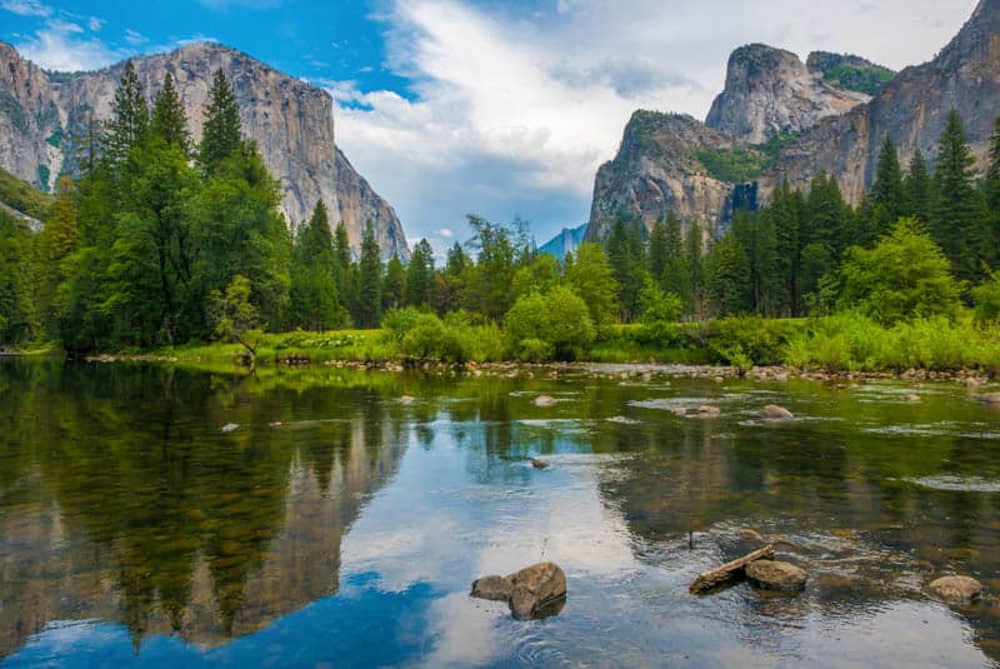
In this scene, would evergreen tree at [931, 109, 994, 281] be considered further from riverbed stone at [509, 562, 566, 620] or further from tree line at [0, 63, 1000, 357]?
riverbed stone at [509, 562, 566, 620]

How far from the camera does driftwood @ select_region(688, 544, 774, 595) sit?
7008mm

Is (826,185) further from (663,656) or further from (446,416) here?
(663,656)

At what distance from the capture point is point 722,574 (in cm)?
711

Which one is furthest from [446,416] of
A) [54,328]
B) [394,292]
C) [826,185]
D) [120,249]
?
[394,292]

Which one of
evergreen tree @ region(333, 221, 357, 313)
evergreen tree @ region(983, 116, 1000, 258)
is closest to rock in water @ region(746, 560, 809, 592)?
evergreen tree @ region(983, 116, 1000, 258)

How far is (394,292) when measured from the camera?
4673 inches

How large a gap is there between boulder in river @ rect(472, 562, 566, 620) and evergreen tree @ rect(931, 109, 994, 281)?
78.0 m

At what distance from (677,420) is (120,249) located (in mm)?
56375

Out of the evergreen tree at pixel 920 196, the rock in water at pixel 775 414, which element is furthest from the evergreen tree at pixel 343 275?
the rock in water at pixel 775 414

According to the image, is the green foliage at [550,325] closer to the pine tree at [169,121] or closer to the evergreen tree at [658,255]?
the pine tree at [169,121]

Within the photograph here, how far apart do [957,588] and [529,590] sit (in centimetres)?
449

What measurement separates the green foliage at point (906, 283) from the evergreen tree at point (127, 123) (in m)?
72.2

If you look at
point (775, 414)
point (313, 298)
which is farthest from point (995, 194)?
point (313, 298)

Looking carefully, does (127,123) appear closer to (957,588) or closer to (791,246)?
(791,246)
